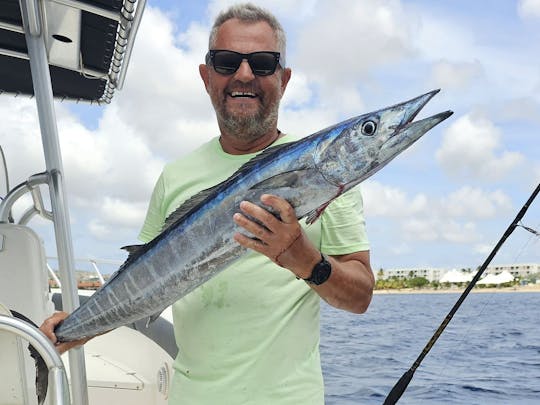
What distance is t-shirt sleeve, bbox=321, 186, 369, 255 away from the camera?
1.97 m

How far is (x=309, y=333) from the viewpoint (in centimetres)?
201

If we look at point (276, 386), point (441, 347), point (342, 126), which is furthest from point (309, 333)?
point (441, 347)

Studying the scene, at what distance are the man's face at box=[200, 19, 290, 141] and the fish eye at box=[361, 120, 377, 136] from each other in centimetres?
62

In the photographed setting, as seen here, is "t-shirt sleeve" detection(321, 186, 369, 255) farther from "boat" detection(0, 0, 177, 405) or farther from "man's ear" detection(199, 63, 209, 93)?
"boat" detection(0, 0, 177, 405)

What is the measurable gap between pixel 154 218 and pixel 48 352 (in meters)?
0.56

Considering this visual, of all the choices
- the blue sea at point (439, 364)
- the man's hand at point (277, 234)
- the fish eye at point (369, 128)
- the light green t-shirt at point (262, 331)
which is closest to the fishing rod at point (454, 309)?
the light green t-shirt at point (262, 331)

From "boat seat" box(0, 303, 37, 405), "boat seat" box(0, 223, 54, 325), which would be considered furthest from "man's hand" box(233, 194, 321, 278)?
"boat seat" box(0, 223, 54, 325)

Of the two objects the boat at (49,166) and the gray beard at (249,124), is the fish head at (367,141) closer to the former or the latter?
the gray beard at (249,124)

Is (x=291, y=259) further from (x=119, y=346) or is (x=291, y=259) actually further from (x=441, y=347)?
(x=441, y=347)

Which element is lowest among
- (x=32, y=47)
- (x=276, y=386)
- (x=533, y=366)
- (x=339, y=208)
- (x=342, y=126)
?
(x=533, y=366)

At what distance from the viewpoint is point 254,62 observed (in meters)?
2.08

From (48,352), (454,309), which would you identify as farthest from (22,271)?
(454,309)

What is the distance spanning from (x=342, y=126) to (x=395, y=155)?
0.15 metres

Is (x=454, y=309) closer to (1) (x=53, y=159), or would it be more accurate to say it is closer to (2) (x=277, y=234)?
(1) (x=53, y=159)
